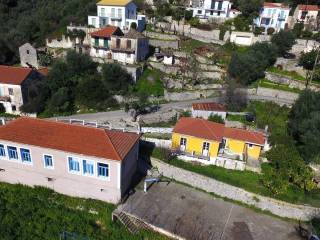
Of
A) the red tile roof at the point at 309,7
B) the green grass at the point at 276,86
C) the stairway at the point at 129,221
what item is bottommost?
the stairway at the point at 129,221

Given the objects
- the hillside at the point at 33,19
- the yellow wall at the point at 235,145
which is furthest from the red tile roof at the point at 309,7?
the hillside at the point at 33,19

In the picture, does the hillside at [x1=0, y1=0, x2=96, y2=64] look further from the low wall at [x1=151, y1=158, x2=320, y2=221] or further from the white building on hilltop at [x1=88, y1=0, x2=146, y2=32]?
the low wall at [x1=151, y1=158, x2=320, y2=221]

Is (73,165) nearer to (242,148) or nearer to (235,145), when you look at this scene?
(235,145)

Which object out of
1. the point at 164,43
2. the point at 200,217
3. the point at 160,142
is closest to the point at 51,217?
the point at 200,217

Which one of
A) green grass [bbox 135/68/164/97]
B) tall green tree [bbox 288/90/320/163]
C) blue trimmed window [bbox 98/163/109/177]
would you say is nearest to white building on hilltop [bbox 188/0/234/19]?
green grass [bbox 135/68/164/97]

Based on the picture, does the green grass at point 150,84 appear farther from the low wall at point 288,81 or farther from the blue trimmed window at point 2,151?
the blue trimmed window at point 2,151

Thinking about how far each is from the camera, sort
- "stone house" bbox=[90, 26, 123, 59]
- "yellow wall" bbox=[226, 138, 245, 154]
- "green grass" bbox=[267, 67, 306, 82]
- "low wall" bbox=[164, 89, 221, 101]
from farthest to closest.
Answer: "stone house" bbox=[90, 26, 123, 59]
"green grass" bbox=[267, 67, 306, 82]
"low wall" bbox=[164, 89, 221, 101]
"yellow wall" bbox=[226, 138, 245, 154]
